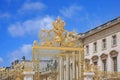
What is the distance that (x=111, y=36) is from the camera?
121 feet

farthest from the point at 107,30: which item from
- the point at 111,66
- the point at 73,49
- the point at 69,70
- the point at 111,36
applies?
the point at 73,49

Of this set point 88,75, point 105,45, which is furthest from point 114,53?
point 88,75

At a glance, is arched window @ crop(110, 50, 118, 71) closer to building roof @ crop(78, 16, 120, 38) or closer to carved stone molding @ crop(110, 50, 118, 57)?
carved stone molding @ crop(110, 50, 118, 57)

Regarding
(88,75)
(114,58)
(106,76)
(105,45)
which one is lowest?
(106,76)

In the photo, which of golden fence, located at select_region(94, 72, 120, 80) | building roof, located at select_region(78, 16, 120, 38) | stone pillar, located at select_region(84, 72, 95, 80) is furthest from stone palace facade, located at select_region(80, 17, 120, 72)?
stone pillar, located at select_region(84, 72, 95, 80)

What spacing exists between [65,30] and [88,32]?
19.8 metres

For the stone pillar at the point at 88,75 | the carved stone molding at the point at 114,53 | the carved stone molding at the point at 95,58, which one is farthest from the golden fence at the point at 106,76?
the carved stone molding at the point at 95,58

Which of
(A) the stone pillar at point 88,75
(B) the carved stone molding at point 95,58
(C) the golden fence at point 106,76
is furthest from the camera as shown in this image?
(B) the carved stone molding at point 95,58

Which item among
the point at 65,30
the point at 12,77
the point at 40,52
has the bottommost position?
the point at 12,77

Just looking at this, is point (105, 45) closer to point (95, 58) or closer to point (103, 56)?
point (103, 56)

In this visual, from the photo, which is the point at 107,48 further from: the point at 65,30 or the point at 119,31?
the point at 65,30

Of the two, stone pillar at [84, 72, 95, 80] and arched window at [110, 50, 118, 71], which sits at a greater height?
arched window at [110, 50, 118, 71]

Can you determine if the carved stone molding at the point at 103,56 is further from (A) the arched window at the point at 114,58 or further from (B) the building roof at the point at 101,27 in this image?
(B) the building roof at the point at 101,27

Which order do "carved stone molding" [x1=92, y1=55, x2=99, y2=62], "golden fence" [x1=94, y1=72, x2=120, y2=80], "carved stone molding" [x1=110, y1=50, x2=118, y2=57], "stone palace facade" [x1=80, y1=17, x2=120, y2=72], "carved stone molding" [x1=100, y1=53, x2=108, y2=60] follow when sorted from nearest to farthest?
"golden fence" [x1=94, y1=72, x2=120, y2=80]
"carved stone molding" [x1=110, y1=50, x2=118, y2=57]
"stone palace facade" [x1=80, y1=17, x2=120, y2=72]
"carved stone molding" [x1=100, y1=53, x2=108, y2=60]
"carved stone molding" [x1=92, y1=55, x2=99, y2=62]
